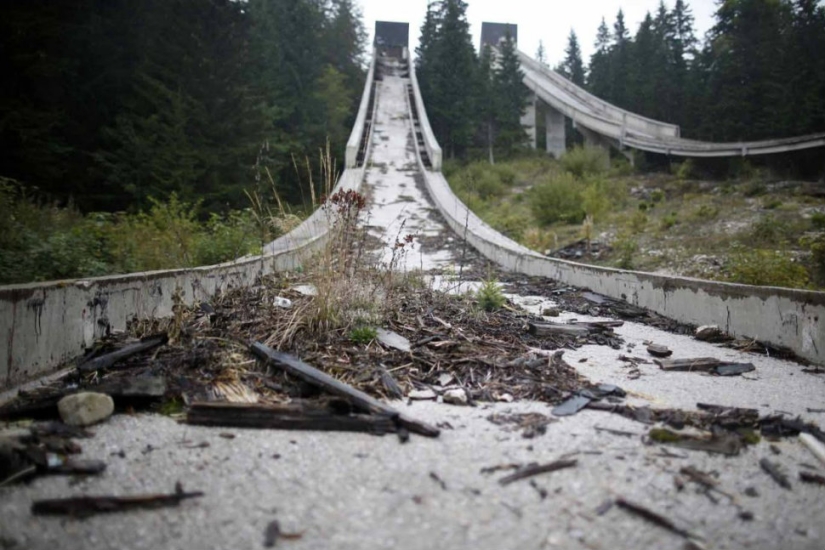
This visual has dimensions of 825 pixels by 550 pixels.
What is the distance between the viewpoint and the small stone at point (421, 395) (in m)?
2.67

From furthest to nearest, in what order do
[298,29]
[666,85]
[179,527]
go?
1. [666,85]
2. [298,29]
3. [179,527]

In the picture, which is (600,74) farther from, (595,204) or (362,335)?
(362,335)

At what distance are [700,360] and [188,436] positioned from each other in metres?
3.13

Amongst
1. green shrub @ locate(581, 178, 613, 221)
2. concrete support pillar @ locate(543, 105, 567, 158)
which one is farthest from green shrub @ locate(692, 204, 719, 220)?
concrete support pillar @ locate(543, 105, 567, 158)

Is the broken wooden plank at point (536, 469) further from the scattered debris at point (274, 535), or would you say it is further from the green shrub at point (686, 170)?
the green shrub at point (686, 170)

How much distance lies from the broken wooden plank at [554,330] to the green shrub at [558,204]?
404 inches

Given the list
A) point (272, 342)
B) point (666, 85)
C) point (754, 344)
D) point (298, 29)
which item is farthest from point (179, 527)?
point (666, 85)

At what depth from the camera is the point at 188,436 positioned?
2.15 meters

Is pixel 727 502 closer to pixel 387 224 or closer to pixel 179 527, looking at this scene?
pixel 179 527

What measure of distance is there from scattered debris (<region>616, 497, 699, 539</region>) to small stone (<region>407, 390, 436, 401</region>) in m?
1.16

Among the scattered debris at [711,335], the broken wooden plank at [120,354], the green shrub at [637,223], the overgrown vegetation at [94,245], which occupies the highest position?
the green shrub at [637,223]

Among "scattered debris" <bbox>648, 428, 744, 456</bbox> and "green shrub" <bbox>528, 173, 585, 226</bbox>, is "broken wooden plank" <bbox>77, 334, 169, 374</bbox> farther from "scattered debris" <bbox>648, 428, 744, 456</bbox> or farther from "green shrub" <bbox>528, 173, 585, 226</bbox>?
"green shrub" <bbox>528, 173, 585, 226</bbox>

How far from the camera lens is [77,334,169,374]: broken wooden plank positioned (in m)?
2.80

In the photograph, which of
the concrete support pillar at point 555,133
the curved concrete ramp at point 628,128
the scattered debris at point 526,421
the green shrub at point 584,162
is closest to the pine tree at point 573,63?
the curved concrete ramp at point 628,128
